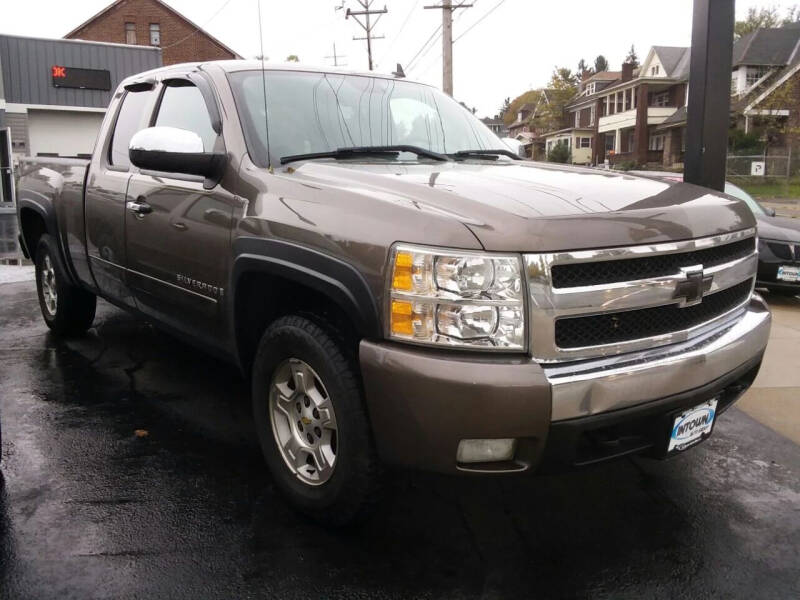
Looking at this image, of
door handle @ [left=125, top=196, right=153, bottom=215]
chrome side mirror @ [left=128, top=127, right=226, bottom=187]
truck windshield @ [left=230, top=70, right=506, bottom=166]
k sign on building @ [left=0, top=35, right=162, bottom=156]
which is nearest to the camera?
chrome side mirror @ [left=128, top=127, right=226, bottom=187]

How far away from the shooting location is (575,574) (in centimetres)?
269

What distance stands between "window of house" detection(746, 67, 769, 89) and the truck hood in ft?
158

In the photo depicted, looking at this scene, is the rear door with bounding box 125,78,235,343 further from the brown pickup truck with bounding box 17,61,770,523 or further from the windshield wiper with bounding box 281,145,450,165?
the windshield wiper with bounding box 281,145,450,165

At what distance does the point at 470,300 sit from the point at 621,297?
21.5 inches

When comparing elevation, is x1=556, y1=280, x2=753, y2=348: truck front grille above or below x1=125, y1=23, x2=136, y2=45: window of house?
below

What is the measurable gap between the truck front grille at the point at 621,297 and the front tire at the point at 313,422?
71 cm

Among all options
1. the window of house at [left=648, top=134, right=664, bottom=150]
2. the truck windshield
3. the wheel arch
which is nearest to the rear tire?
the truck windshield

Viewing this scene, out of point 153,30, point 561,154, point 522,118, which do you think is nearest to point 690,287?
point 153,30

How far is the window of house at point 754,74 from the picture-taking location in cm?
4512

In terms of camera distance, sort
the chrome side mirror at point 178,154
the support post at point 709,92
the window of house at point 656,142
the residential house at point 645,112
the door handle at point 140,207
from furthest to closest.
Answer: the window of house at point 656,142 < the residential house at point 645,112 < the support post at point 709,92 < the door handle at point 140,207 < the chrome side mirror at point 178,154

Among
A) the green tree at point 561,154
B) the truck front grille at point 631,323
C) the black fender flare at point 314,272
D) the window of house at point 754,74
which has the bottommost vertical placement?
the truck front grille at point 631,323

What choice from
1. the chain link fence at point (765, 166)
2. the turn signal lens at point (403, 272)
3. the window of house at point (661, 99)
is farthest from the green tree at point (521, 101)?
the turn signal lens at point (403, 272)

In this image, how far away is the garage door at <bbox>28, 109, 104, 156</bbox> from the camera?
83.6 feet

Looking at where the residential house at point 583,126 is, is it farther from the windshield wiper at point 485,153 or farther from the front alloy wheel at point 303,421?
the front alloy wheel at point 303,421
